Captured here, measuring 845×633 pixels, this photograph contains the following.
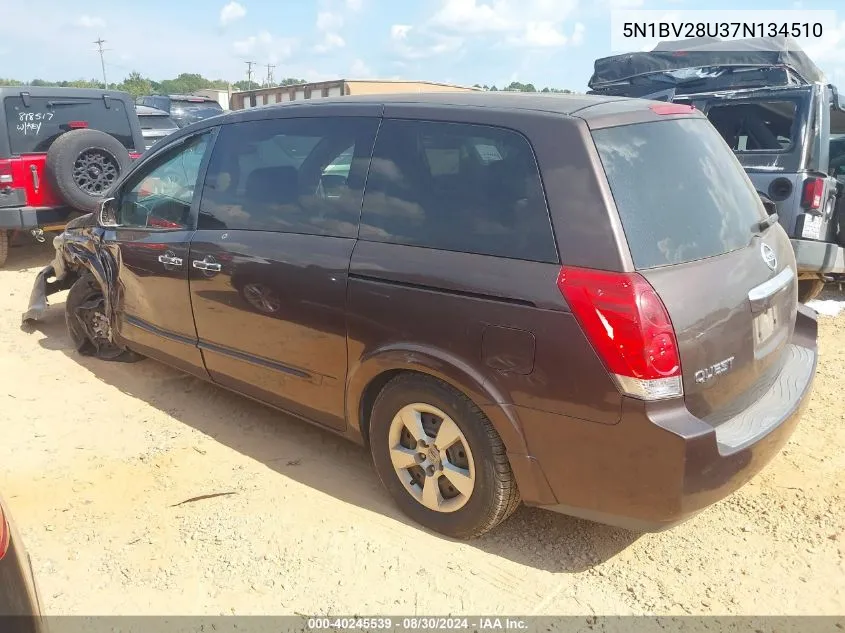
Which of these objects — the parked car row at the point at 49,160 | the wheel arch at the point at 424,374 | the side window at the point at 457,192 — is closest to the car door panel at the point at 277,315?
the wheel arch at the point at 424,374

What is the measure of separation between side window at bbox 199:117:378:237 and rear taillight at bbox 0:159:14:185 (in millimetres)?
5272

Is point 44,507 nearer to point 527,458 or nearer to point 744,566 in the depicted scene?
point 527,458

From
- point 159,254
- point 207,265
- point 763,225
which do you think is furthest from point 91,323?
point 763,225

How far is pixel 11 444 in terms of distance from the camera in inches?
148

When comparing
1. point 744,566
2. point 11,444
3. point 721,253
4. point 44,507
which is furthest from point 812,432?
point 11,444

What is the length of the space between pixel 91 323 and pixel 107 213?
0.97m

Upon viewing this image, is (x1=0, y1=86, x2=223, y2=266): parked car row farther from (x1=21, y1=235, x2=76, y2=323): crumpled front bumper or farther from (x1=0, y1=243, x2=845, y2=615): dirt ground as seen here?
(x1=0, y1=243, x2=845, y2=615): dirt ground

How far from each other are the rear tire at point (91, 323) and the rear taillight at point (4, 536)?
3.32 meters

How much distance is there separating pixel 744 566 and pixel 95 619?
254 centimetres

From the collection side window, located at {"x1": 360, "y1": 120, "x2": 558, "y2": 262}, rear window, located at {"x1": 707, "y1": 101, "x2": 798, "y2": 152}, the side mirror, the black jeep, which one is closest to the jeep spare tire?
the black jeep

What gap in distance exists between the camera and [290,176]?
3.31 meters

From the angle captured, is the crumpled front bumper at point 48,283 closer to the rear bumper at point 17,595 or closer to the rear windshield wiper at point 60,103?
the rear windshield wiper at point 60,103

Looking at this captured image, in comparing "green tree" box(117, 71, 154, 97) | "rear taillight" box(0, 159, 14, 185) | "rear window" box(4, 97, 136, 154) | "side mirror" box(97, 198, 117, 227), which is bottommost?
"side mirror" box(97, 198, 117, 227)

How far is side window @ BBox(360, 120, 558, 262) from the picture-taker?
8.05 feet
